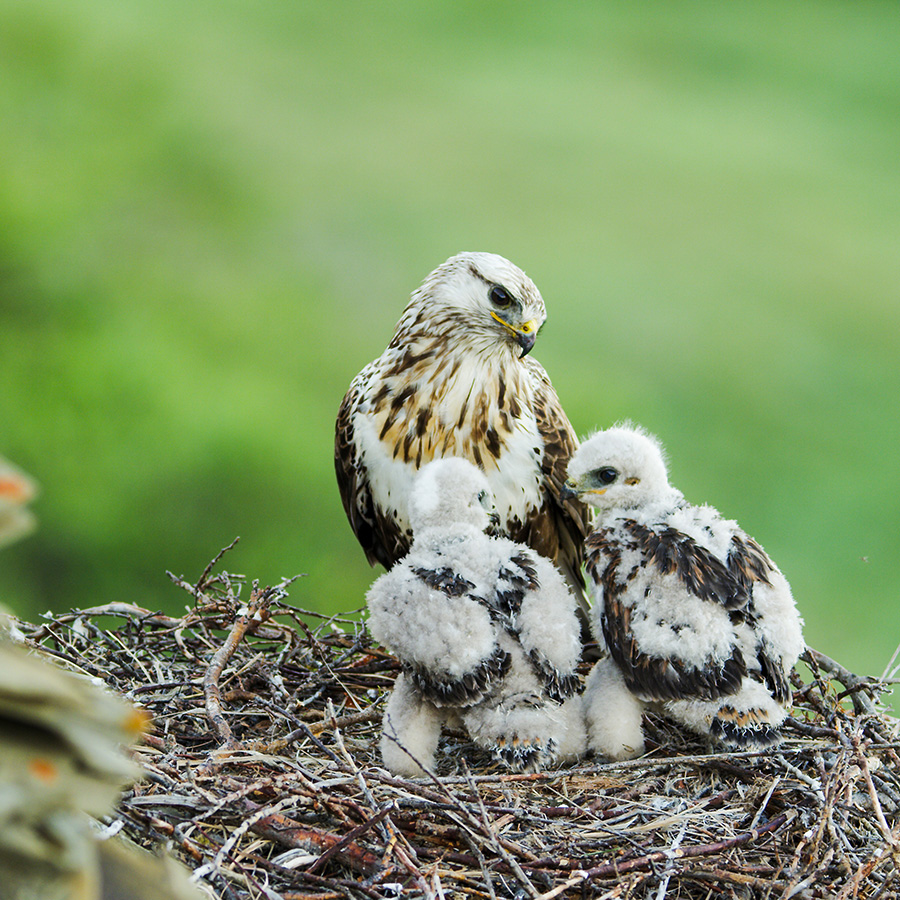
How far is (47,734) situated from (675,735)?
6.04ft

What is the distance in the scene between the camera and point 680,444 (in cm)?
499

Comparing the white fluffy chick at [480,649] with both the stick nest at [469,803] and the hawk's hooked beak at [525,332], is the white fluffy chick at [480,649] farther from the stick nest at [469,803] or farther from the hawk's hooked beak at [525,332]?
the hawk's hooked beak at [525,332]

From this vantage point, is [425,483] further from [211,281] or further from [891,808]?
[211,281]

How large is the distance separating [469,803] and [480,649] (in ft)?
0.98

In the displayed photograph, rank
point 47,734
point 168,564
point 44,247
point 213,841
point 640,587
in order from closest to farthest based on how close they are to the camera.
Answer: point 47,734 < point 213,841 < point 640,587 < point 168,564 < point 44,247

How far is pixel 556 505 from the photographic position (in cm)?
271

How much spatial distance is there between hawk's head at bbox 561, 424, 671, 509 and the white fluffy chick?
0.77 ft

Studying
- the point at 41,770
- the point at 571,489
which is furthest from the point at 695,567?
the point at 41,770

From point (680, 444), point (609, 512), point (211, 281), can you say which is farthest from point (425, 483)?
point (211, 281)

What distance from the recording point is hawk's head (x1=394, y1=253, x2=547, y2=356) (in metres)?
2.48

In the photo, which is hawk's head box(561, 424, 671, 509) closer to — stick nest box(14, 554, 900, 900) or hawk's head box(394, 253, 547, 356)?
hawk's head box(394, 253, 547, 356)

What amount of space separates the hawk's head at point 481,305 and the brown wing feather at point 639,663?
0.66 m

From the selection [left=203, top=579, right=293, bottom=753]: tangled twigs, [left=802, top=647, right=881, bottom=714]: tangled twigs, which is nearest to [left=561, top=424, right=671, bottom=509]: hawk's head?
[left=802, top=647, right=881, bottom=714]: tangled twigs

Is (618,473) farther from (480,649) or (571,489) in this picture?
(480,649)
